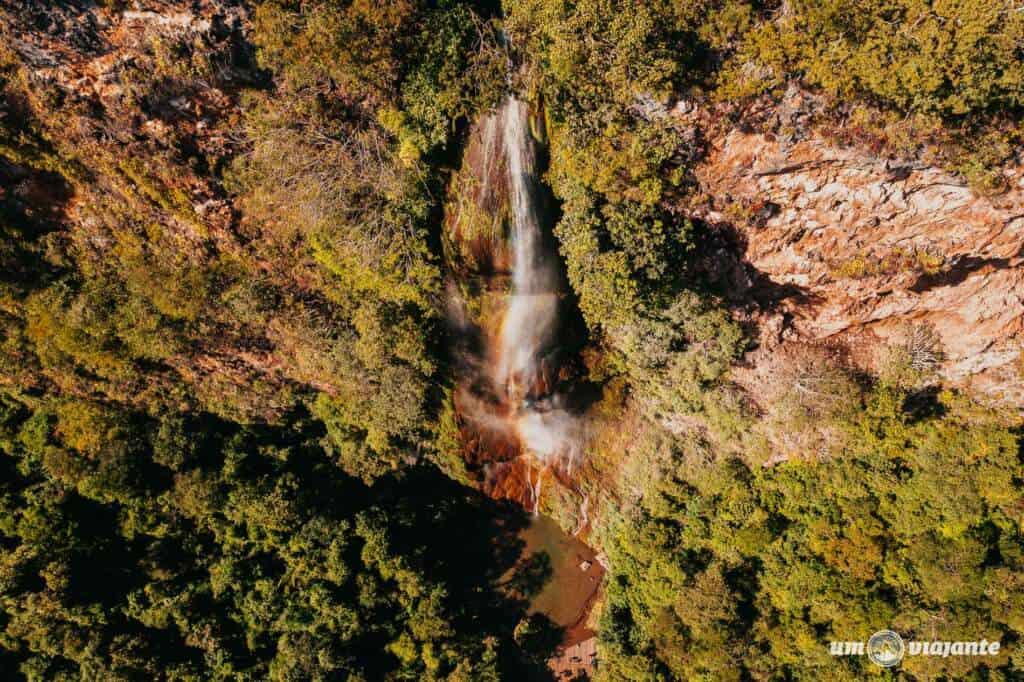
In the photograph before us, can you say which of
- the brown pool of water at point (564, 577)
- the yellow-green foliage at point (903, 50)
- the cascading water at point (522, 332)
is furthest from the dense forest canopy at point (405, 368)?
the brown pool of water at point (564, 577)

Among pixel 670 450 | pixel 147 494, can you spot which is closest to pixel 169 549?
pixel 147 494

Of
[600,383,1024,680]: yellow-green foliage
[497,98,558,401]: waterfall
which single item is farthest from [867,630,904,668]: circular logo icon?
[497,98,558,401]: waterfall

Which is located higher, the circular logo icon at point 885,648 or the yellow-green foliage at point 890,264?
the yellow-green foliage at point 890,264

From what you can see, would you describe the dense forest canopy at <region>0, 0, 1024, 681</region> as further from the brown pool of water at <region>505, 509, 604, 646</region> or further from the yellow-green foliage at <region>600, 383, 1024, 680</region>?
the brown pool of water at <region>505, 509, 604, 646</region>

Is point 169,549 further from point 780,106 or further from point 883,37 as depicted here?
point 883,37

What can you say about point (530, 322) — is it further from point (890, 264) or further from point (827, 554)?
point (827, 554)

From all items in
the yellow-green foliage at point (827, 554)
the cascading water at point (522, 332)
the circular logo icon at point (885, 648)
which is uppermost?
the cascading water at point (522, 332)

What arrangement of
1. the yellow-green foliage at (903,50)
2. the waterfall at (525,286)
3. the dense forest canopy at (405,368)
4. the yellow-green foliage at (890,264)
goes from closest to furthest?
the yellow-green foliage at (903,50), the dense forest canopy at (405,368), the yellow-green foliage at (890,264), the waterfall at (525,286)

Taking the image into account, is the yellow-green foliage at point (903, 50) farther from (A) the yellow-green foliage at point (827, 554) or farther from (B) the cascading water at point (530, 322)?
(A) the yellow-green foliage at point (827, 554)
